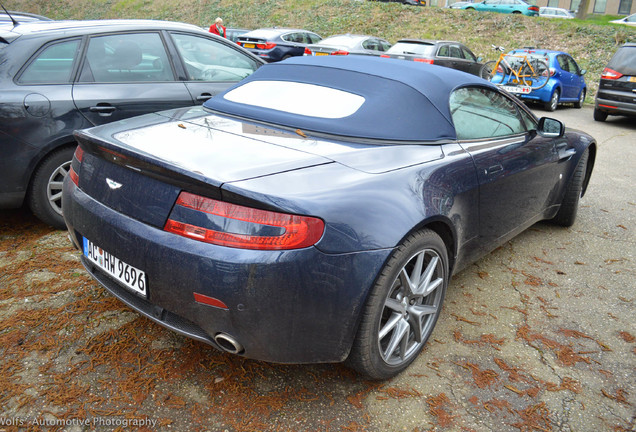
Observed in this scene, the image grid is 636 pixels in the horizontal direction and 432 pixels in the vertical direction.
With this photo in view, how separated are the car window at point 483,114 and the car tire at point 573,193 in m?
1.11

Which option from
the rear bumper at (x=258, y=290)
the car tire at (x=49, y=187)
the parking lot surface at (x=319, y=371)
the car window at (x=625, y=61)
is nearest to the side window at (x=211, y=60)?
the car tire at (x=49, y=187)

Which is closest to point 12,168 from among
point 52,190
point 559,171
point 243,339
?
point 52,190

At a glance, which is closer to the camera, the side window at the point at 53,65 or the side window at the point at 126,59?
the side window at the point at 53,65

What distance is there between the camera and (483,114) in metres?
3.30

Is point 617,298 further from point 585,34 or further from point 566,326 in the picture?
point 585,34

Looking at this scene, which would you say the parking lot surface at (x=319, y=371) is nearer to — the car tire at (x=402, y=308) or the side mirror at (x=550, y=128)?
the car tire at (x=402, y=308)

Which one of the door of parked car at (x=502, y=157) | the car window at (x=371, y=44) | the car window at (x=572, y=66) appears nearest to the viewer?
the door of parked car at (x=502, y=157)

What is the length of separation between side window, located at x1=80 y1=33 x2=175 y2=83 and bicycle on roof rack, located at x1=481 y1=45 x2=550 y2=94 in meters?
10.2

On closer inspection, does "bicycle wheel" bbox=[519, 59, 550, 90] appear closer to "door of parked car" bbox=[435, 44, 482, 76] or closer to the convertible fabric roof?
"door of parked car" bbox=[435, 44, 482, 76]

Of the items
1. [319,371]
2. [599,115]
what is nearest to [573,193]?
[319,371]

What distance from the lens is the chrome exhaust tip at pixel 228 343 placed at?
208 centimetres

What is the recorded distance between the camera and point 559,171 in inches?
160

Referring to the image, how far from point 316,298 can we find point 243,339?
34 cm

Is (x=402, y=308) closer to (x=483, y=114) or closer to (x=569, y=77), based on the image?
(x=483, y=114)
